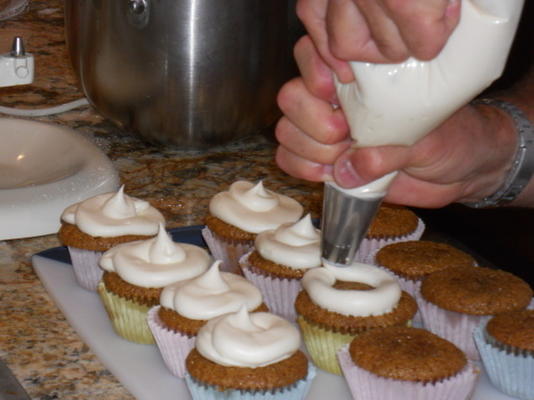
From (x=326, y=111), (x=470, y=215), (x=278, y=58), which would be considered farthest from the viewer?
(x=470, y=215)

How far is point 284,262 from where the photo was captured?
166 centimetres

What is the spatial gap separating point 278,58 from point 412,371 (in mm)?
879

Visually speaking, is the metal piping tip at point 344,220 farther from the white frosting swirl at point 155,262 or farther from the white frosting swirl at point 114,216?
the white frosting swirl at point 114,216

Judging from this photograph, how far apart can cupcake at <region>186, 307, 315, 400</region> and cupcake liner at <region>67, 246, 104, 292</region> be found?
331 millimetres

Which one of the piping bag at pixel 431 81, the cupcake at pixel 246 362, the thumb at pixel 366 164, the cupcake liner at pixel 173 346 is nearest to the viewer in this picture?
the piping bag at pixel 431 81

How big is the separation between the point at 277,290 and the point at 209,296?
0.73 ft

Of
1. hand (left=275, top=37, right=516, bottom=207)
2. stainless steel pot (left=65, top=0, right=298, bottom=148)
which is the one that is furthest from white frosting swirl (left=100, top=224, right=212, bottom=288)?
stainless steel pot (left=65, top=0, right=298, bottom=148)

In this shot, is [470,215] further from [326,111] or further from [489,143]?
[326,111]

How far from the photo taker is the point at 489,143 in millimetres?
1573

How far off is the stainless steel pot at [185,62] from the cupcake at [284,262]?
44 cm

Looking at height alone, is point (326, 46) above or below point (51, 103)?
above

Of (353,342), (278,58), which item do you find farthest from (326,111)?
(278,58)

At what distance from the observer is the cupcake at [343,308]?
1.53 meters

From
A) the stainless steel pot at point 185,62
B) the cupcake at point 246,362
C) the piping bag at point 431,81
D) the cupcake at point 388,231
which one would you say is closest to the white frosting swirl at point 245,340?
the cupcake at point 246,362
